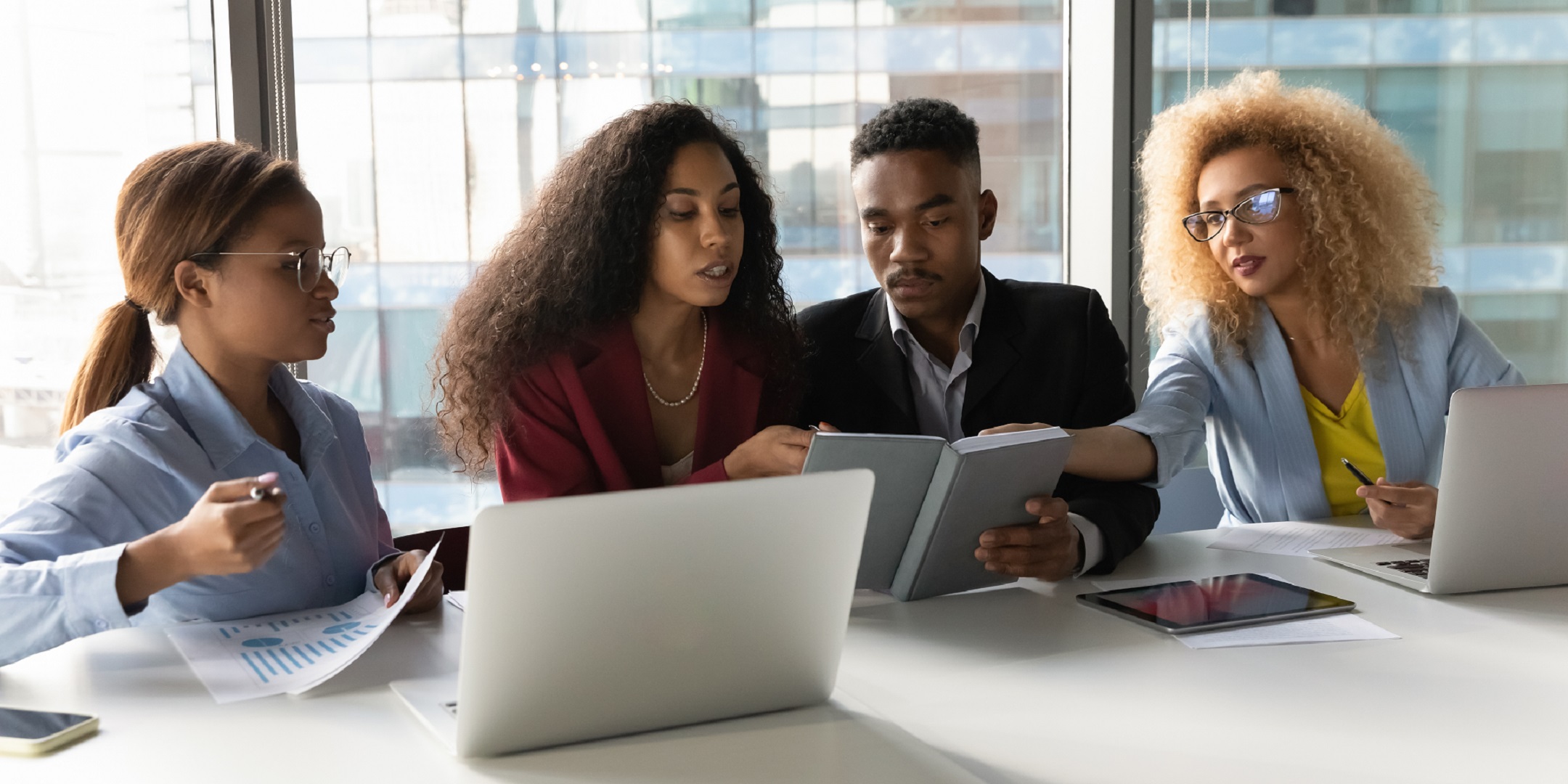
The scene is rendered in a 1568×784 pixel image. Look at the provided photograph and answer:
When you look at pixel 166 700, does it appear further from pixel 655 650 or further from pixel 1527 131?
pixel 1527 131

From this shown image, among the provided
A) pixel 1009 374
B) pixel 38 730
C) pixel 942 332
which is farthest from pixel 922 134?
pixel 38 730

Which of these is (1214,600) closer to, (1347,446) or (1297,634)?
(1297,634)

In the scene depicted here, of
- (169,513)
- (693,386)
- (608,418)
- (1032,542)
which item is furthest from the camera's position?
(693,386)

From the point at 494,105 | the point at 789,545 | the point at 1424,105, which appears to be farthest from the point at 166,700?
the point at 1424,105

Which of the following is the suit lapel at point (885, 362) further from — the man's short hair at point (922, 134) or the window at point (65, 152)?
the window at point (65, 152)

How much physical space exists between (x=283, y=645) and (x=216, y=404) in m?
0.39

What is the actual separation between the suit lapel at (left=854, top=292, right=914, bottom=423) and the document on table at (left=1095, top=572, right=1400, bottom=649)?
884mm

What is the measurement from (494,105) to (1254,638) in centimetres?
233

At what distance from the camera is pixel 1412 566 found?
1.79 m

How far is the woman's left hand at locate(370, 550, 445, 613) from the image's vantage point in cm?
160

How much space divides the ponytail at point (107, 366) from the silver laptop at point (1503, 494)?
1831 mm

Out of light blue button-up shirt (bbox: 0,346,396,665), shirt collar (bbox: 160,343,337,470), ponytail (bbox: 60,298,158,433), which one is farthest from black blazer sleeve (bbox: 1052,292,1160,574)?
ponytail (bbox: 60,298,158,433)

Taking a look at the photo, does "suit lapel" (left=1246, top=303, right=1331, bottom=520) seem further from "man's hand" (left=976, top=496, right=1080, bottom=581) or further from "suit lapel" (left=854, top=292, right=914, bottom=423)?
"man's hand" (left=976, top=496, right=1080, bottom=581)

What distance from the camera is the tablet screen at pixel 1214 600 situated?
1.53 meters
